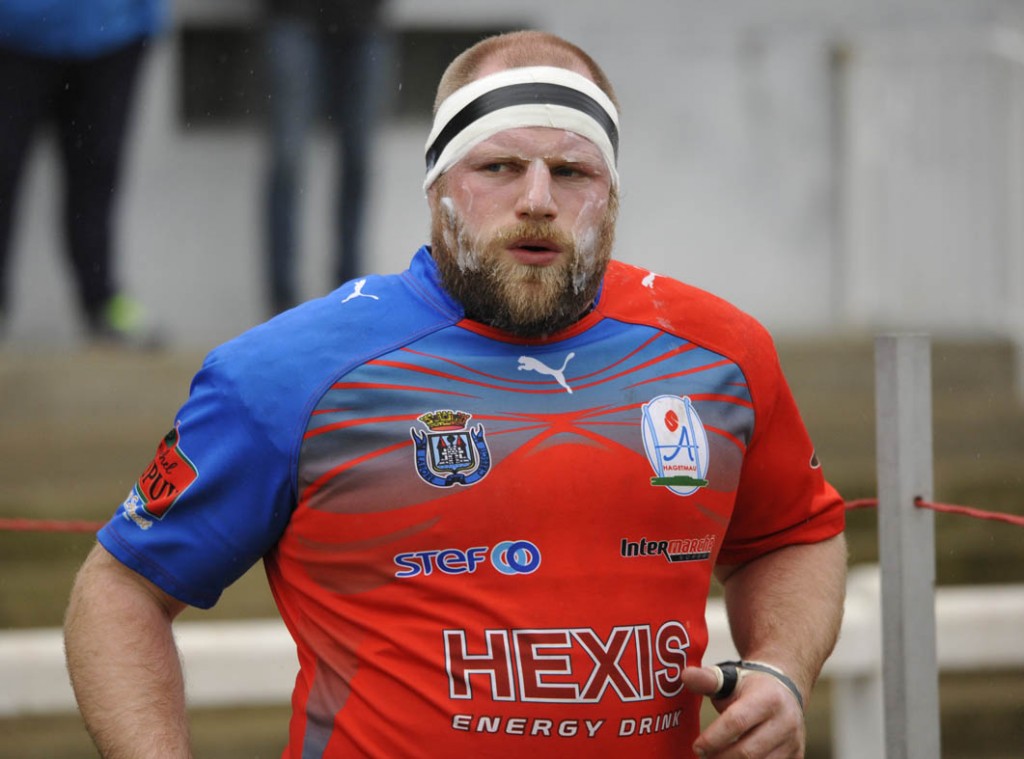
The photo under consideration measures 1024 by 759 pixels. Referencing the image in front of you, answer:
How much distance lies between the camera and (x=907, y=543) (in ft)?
9.63

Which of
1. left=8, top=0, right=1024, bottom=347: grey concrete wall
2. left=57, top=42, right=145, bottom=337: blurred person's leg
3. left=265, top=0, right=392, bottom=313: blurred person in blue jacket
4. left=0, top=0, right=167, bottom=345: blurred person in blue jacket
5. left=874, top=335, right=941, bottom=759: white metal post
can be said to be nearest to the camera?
left=874, top=335, right=941, bottom=759: white metal post

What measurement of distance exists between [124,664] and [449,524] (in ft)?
1.89

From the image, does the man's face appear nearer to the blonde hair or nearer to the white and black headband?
the white and black headband

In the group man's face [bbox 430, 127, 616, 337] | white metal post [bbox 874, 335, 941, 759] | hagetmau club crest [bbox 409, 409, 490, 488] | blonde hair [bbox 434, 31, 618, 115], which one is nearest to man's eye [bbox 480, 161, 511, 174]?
man's face [bbox 430, 127, 616, 337]

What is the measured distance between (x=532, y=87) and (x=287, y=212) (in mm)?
2964

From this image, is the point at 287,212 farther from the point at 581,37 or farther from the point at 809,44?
the point at 809,44

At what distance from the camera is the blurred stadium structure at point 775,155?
686 cm

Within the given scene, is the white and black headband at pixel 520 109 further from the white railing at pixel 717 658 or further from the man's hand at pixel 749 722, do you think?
the white railing at pixel 717 658

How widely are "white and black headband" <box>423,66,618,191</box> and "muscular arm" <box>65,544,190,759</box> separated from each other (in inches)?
35.8

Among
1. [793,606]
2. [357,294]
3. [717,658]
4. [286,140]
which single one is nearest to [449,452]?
[357,294]

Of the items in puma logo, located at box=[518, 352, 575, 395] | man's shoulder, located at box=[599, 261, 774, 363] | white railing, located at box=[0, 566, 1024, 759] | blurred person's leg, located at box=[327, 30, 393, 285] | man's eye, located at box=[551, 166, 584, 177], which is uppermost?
blurred person's leg, located at box=[327, 30, 393, 285]

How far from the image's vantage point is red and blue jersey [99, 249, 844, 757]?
2.43 metres

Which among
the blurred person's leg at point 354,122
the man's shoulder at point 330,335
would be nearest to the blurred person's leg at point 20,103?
the blurred person's leg at point 354,122

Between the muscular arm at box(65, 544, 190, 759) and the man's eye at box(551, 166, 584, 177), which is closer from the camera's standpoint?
the muscular arm at box(65, 544, 190, 759)
